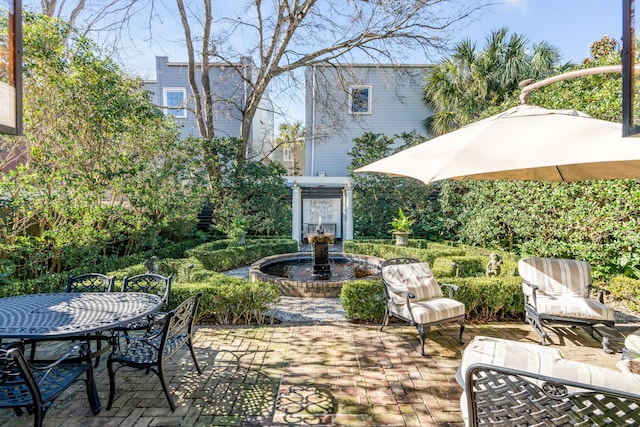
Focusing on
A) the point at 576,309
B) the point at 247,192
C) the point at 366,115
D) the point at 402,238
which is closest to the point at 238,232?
the point at 247,192

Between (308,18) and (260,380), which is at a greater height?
(308,18)

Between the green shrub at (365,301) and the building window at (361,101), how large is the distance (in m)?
11.8

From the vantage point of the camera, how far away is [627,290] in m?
5.70

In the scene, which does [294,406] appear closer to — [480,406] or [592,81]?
[480,406]

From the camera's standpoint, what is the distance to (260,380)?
345cm

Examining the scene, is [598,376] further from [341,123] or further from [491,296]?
[341,123]

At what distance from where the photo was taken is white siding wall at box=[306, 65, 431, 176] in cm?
1502

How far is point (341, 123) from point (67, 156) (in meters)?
11.1

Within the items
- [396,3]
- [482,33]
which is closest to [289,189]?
[396,3]

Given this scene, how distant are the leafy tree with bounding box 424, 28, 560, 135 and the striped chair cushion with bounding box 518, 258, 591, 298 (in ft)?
24.9

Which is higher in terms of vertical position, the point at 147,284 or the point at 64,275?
the point at 147,284

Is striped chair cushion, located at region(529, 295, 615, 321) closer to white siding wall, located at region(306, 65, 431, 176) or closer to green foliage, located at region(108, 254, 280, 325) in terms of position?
green foliage, located at region(108, 254, 280, 325)

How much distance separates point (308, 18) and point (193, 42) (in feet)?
15.3

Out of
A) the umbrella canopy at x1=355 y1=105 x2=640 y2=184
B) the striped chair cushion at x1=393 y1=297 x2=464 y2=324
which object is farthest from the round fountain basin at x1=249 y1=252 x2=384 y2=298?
the umbrella canopy at x1=355 y1=105 x2=640 y2=184
